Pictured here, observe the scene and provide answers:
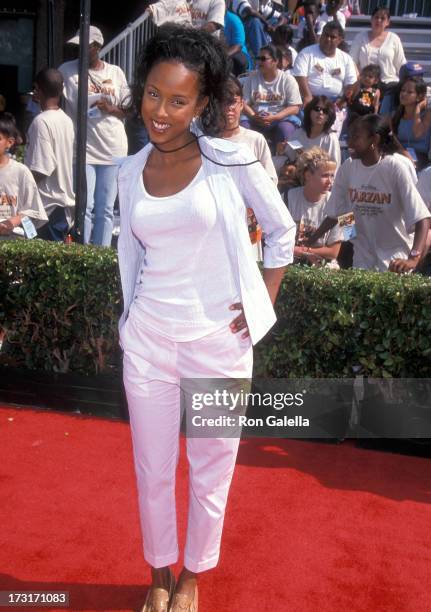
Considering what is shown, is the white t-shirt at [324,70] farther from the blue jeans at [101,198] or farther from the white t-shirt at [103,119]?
the blue jeans at [101,198]

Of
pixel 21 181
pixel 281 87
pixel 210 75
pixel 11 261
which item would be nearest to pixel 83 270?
pixel 11 261

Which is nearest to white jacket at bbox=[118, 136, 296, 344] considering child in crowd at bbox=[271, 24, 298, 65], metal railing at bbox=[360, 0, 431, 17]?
child in crowd at bbox=[271, 24, 298, 65]

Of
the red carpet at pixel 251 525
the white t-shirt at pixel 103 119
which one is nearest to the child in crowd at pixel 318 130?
the white t-shirt at pixel 103 119

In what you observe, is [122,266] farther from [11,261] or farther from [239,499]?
[11,261]

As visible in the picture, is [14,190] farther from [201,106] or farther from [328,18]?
[328,18]

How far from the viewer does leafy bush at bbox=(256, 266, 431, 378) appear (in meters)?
5.07

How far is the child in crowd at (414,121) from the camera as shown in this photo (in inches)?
365

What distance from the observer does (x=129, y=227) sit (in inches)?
119

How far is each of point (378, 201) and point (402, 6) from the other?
1090cm

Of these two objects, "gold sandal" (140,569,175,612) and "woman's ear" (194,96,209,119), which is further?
"gold sandal" (140,569,175,612)

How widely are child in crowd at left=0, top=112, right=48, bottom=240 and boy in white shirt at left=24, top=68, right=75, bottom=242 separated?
785 millimetres

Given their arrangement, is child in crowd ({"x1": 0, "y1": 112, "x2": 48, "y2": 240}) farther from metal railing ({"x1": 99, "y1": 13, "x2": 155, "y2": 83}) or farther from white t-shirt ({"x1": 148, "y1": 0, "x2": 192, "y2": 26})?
metal railing ({"x1": 99, "y1": 13, "x2": 155, "y2": 83})

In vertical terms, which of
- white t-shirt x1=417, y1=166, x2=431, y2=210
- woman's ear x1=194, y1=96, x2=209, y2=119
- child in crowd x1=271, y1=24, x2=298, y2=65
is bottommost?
white t-shirt x1=417, y1=166, x2=431, y2=210

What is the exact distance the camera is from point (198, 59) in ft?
9.57
